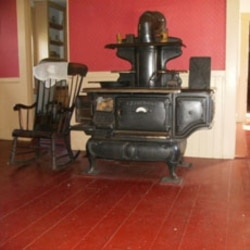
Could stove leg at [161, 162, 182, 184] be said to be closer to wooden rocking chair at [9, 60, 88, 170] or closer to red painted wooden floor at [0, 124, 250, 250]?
red painted wooden floor at [0, 124, 250, 250]

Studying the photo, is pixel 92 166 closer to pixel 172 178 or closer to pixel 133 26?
pixel 172 178

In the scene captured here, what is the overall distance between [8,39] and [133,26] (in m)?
1.79

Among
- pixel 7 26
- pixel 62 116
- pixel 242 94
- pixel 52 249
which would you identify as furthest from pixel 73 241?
pixel 242 94

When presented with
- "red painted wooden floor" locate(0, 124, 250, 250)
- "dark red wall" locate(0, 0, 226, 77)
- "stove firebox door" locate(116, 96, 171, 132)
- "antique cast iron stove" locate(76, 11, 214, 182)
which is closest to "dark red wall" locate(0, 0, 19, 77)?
"dark red wall" locate(0, 0, 226, 77)

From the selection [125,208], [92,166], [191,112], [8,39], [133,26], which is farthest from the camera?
[8,39]

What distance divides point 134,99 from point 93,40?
1289mm

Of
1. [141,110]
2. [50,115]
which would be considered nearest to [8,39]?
[50,115]

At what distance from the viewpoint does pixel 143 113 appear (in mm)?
2816

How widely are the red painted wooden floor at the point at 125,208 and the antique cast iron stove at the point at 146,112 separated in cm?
24

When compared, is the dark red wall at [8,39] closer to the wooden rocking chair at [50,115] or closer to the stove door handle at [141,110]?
the wooden rocking chair at [50,115]

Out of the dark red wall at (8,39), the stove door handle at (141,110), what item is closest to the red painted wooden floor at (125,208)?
the stove door handle at (141,110)

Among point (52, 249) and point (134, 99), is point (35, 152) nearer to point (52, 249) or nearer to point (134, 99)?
point (134, 99)

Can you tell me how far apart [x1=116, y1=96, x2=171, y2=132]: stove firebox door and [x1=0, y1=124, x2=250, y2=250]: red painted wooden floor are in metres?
0.43

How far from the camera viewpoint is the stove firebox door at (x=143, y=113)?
9.13ft
